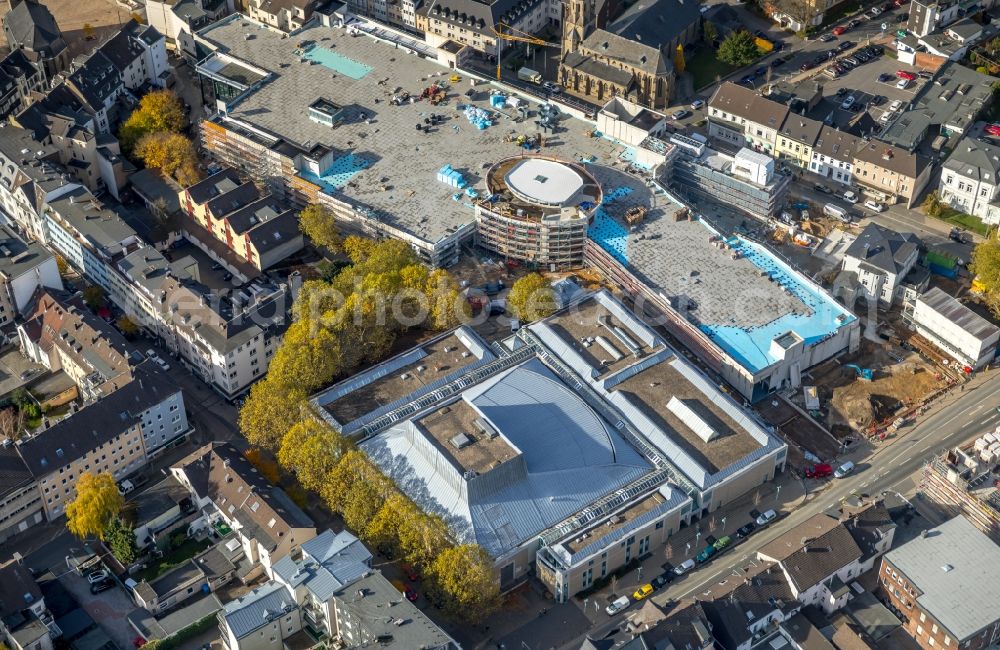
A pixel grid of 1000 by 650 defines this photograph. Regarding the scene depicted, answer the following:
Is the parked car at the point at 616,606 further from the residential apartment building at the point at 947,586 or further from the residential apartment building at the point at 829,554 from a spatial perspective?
the residential apartment building at the point at 947,586

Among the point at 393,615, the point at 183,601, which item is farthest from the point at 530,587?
the point at 183,601

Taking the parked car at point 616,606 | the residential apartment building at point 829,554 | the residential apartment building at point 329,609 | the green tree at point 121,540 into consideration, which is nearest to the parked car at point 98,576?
the green tree at point 121,540

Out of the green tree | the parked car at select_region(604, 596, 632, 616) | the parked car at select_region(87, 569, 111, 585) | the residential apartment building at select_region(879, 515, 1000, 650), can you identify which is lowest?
the parked car at select_region(604, 596, 632, 616)

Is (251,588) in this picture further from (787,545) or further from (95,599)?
(787,545)

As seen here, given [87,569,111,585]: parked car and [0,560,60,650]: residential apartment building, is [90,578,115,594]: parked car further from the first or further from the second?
[0,560,60,650]: residential apartment building

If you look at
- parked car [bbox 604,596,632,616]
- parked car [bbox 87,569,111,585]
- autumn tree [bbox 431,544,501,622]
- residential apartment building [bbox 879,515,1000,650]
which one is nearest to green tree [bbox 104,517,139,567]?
parked car [bbox 87,569,111,585]

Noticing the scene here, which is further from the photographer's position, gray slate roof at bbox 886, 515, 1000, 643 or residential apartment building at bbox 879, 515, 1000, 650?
gray slate roof at bbox 886, 515, 1000, 643
